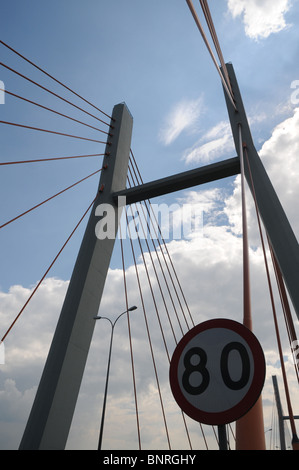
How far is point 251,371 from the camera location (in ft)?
7.80

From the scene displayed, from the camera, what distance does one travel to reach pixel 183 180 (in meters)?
9.45

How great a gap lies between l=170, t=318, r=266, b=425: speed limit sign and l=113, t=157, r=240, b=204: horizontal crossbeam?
7.06 meters

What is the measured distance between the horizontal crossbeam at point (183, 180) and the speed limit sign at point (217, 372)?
7.06 metres

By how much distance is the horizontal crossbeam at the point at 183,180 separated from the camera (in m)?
9.17

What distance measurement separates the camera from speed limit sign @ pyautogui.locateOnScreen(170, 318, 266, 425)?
7.61ft

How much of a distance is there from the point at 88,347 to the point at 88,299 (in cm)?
106

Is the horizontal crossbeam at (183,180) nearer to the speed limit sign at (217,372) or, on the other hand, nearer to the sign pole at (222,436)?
the speed limit sign at (217,372)

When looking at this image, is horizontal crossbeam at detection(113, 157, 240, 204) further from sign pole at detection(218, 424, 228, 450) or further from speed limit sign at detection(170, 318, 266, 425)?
sign pole at detection(218, 424, 228, 450)

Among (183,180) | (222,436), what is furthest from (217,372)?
(183,180)

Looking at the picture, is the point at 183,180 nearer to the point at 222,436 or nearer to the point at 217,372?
the point at 217,372

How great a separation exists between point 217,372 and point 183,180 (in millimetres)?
7391
